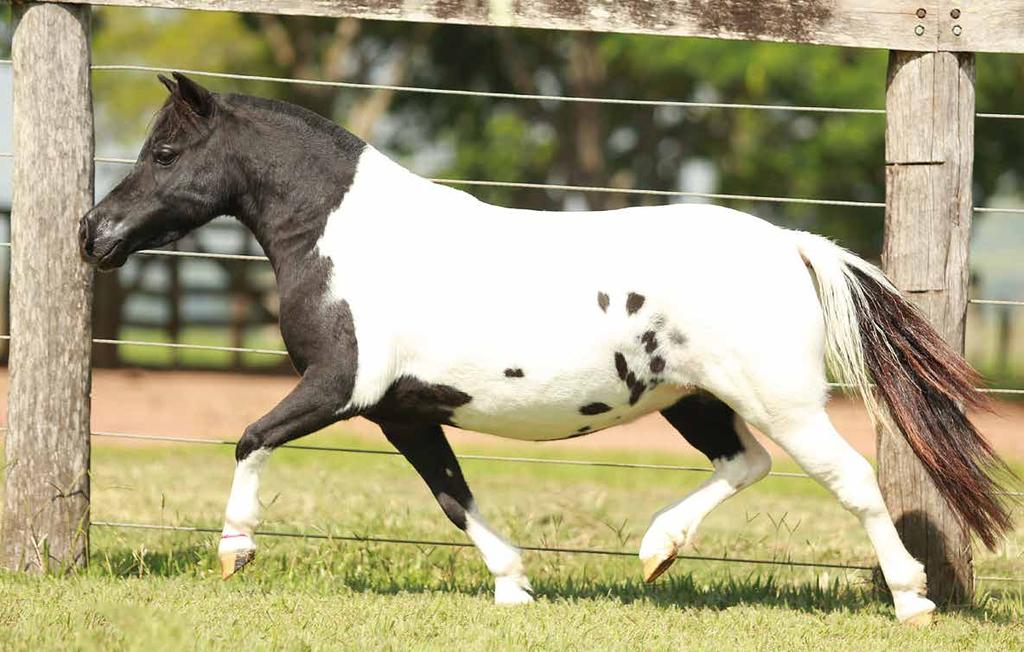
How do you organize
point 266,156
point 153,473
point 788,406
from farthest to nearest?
point 153,473 < point 266,156 < point 788,406

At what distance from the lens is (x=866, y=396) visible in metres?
5.09

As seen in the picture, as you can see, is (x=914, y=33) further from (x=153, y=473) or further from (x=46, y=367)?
(x=153, y=473)

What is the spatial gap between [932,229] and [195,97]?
2.94 metres

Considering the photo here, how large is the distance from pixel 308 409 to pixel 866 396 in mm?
2037

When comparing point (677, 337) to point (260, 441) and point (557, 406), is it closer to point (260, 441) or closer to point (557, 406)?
point (557, 406)

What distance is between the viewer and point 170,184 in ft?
17.2

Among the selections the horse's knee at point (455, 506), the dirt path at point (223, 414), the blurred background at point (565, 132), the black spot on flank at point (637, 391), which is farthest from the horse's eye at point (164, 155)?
the blurred background at point (565, 132)

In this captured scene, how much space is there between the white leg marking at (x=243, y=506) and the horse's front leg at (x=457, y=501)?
0.57 metres

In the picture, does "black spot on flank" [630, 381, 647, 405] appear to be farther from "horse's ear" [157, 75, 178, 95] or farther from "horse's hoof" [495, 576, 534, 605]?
"horse's ear" [157, 75, 178, 95]

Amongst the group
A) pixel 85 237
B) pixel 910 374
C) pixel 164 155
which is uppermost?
pixel 164 155

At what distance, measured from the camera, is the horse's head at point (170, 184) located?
206 inches

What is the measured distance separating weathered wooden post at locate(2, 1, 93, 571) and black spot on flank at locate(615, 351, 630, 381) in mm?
2239

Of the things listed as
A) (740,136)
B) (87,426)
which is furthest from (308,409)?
(740,136)

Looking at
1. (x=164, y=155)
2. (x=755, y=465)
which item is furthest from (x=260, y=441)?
(x=755, y=465)
